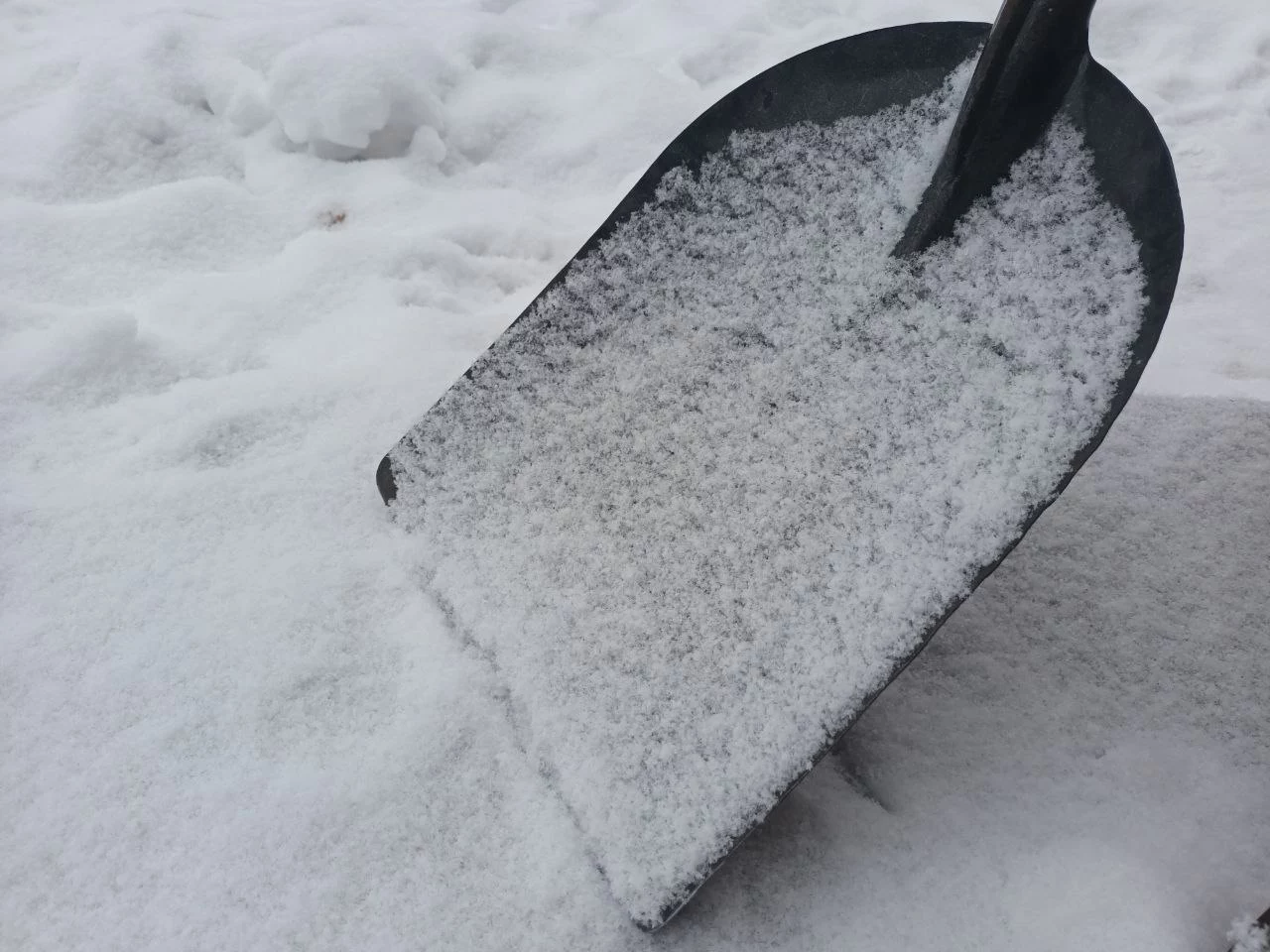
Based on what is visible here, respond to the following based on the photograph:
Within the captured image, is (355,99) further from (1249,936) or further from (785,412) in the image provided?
(1249,936)

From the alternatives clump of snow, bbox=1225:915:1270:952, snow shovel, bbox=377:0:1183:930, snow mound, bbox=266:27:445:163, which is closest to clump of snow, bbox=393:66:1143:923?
snow shovel, bbox=377:0:1183:930

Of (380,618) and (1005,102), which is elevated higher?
(1005,102)

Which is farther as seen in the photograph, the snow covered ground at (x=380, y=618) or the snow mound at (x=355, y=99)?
the snow mound at (x=355, y=99)

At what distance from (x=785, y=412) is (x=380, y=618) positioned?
1.51 feet

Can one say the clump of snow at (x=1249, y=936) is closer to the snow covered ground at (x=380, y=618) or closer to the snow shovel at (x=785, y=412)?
the snow covered ground at (x=380, y=618)

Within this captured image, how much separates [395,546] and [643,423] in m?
0.31

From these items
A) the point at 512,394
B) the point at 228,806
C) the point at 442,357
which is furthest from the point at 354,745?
the point at 442,357

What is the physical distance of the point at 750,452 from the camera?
32.4 inches

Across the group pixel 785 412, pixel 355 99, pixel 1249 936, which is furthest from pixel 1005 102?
pixel 355 99

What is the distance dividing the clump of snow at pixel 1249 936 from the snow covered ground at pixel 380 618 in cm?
3

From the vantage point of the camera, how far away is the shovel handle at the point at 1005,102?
0.72 meters

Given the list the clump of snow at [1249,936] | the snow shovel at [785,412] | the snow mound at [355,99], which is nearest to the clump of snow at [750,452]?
the snow shovel at [785,412]

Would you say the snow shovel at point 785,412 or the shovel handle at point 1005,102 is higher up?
the shovel handle at point 1005,102

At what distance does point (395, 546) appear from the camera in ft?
A: 3.17
